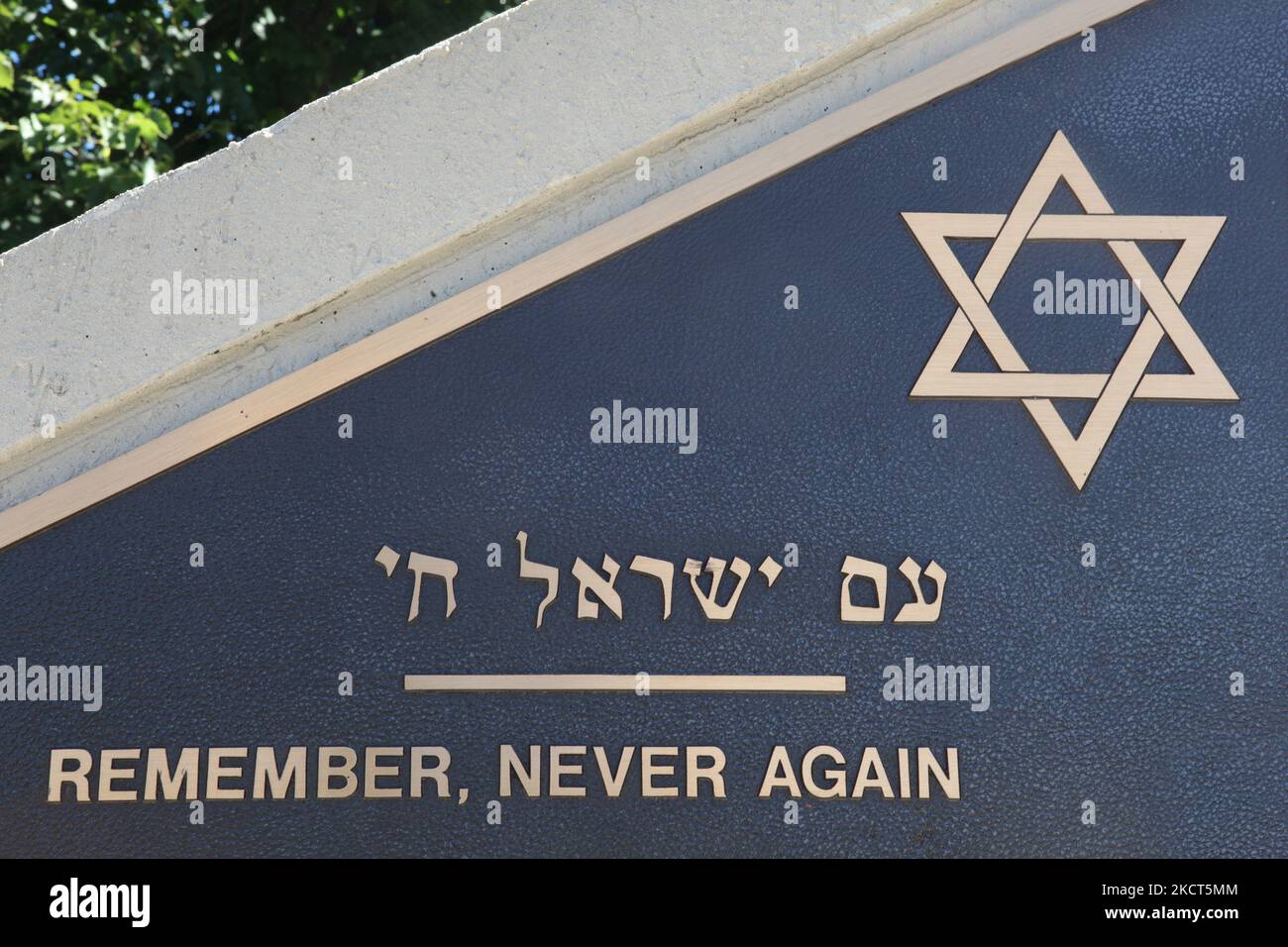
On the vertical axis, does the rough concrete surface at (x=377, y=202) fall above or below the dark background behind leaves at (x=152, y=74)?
below

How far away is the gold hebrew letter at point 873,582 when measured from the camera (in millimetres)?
3508

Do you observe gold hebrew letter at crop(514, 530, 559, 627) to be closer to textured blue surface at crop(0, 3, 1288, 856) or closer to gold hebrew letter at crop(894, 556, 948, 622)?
textured blue surface at crop(0, 3, 1288, 856)

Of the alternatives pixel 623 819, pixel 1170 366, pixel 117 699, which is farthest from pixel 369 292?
pixel 1170 366

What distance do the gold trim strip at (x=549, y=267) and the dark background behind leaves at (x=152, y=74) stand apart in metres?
2.68

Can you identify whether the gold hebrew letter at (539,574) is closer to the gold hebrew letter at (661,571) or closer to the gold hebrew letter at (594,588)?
the gold hebrew letter at (594,588)

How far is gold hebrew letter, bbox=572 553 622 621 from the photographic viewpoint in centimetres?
352

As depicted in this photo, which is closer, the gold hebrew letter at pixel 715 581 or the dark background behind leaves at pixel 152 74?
the gold hebrew letter at pixel 715 581

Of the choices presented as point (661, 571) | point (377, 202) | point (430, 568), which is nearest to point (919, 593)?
point (661, 571)

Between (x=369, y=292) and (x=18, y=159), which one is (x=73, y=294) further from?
(x=18, y=159)

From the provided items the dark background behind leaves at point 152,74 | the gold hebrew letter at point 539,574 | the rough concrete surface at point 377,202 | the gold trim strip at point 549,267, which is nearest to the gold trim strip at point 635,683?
the gold hebrew letter at point 539,574

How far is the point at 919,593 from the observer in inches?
139

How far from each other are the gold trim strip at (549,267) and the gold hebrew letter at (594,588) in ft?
2.11

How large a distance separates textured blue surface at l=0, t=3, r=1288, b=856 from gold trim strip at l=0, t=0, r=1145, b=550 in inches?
1.7

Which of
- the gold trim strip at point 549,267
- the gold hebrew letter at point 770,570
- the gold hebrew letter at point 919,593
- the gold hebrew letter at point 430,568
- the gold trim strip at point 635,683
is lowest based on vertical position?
the gold trim strip at point 635,683
